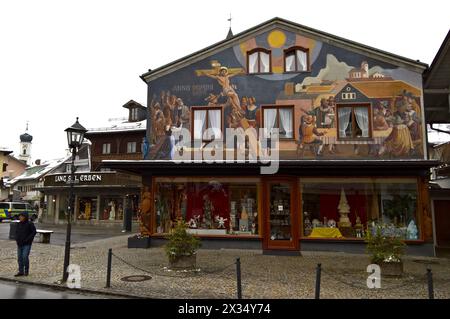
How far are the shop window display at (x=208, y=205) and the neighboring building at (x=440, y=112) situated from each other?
27.2 feet

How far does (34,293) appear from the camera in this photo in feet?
29.5

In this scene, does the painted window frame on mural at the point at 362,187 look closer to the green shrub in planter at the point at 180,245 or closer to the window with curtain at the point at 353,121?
the window with curtain at the point at 353,121

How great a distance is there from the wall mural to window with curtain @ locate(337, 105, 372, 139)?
4 cm

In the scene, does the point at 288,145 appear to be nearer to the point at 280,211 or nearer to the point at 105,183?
the point at 280,211

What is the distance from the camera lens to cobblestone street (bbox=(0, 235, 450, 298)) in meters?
8.91

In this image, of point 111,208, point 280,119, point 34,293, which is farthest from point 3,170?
point 34,293

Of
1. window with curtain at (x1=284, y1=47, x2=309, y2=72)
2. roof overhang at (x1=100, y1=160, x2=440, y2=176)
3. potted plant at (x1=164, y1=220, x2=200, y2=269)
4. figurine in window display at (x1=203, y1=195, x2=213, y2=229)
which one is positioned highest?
window with curtain at (x1=284, y1=47, x2=309, y2=72)

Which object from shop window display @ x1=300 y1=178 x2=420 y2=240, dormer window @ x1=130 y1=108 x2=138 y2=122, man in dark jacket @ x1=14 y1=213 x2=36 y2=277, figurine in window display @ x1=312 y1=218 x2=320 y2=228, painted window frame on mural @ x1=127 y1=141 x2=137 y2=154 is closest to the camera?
man in dark jacket @ x1=14 y1=213 x2=36 y2=277

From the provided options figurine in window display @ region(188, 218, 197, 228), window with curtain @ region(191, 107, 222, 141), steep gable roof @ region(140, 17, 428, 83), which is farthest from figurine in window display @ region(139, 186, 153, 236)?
steep gable roof @ region(140, 17, 428, 83)

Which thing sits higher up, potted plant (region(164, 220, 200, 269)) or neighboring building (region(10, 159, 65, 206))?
neighboring building (region(10, 159, 65, 206))

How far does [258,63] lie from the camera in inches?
673

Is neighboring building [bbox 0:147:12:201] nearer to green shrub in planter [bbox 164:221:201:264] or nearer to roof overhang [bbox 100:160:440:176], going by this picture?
roof overhang [bbox 100:160:440:176]

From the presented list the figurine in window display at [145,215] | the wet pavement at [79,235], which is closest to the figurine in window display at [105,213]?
the wet pavement at [79,235]

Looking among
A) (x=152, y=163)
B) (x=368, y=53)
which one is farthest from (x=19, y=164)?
(x=368, y=53)
